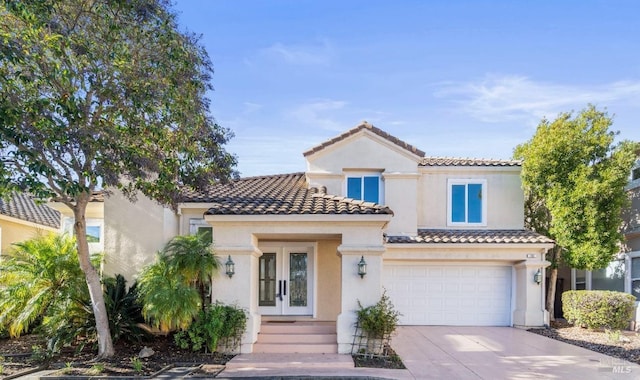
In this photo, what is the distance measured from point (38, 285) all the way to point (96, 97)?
550cm

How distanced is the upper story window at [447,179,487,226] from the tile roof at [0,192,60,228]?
1656cm

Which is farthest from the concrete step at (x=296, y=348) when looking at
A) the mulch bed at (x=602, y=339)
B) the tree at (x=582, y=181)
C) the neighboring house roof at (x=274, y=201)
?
the tree at (x=582, y=181)

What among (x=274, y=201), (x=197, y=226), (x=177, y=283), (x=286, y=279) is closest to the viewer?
(x=177, y=283)

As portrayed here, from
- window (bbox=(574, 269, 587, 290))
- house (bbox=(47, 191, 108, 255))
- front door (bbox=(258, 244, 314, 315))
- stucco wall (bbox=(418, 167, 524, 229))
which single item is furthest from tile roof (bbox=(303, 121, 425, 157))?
window (bbox=(574, 269, 587, 290))

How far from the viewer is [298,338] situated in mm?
12070

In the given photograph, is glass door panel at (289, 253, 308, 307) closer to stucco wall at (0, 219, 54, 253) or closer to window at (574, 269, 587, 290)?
stucco wall at (0, 219, 54, 253)

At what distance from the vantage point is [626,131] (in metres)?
15.9

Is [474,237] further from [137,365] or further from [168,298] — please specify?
[137,365]

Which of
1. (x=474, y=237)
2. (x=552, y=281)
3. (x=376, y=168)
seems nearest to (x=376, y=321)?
(x=474, y=237)

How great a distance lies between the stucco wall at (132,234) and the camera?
13828 mm

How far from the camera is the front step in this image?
11469mm

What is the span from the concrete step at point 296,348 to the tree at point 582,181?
9.71 meters

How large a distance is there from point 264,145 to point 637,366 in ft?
42.2

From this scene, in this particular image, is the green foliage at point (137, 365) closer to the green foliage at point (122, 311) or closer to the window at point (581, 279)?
the green foliage at point (122, 311)
